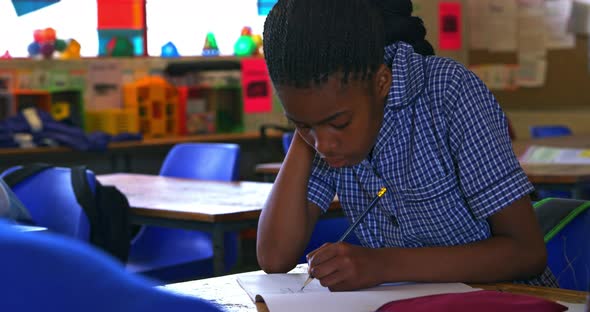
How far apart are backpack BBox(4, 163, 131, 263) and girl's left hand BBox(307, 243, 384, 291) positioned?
150 cm

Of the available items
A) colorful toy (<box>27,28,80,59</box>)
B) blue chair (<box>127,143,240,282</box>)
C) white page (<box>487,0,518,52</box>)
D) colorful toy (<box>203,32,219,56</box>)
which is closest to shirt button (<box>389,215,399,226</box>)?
blue chair (<box>127,143,240,282</box>)

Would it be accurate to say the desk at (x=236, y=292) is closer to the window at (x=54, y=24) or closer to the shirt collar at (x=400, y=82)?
the shirt collar at (x=400, y=82)

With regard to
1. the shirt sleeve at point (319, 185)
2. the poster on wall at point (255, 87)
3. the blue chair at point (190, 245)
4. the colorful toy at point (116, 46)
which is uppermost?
the colorful toy at point (116, 46)

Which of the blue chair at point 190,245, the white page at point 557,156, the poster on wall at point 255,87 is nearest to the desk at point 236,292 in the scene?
the blue chair at point 190,245

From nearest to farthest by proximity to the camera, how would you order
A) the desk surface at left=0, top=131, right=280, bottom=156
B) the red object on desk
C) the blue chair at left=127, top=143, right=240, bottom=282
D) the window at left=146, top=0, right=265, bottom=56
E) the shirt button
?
the red object on desk < the shirt button < the blue chair at left=127, top=143, right=240, bottom=282 < the desk surface at left=0, top=131, right=280, bottom=156 < the window at left=146, top=0, right=265, bottom=56

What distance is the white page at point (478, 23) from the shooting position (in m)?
7.27

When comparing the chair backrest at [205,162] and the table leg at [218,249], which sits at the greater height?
the chair backrest at [205,162]

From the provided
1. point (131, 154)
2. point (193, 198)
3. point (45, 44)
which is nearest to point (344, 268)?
point (193, 198)

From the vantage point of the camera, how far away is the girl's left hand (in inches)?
49.4

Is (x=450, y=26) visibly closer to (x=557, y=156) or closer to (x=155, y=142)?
(x=155, y=142)

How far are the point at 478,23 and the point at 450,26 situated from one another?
0.22 meters

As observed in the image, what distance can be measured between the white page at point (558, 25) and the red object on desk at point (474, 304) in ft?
19.2

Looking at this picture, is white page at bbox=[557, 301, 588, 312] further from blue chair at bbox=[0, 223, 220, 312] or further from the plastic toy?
the plastic toy

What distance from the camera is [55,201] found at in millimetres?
2746
